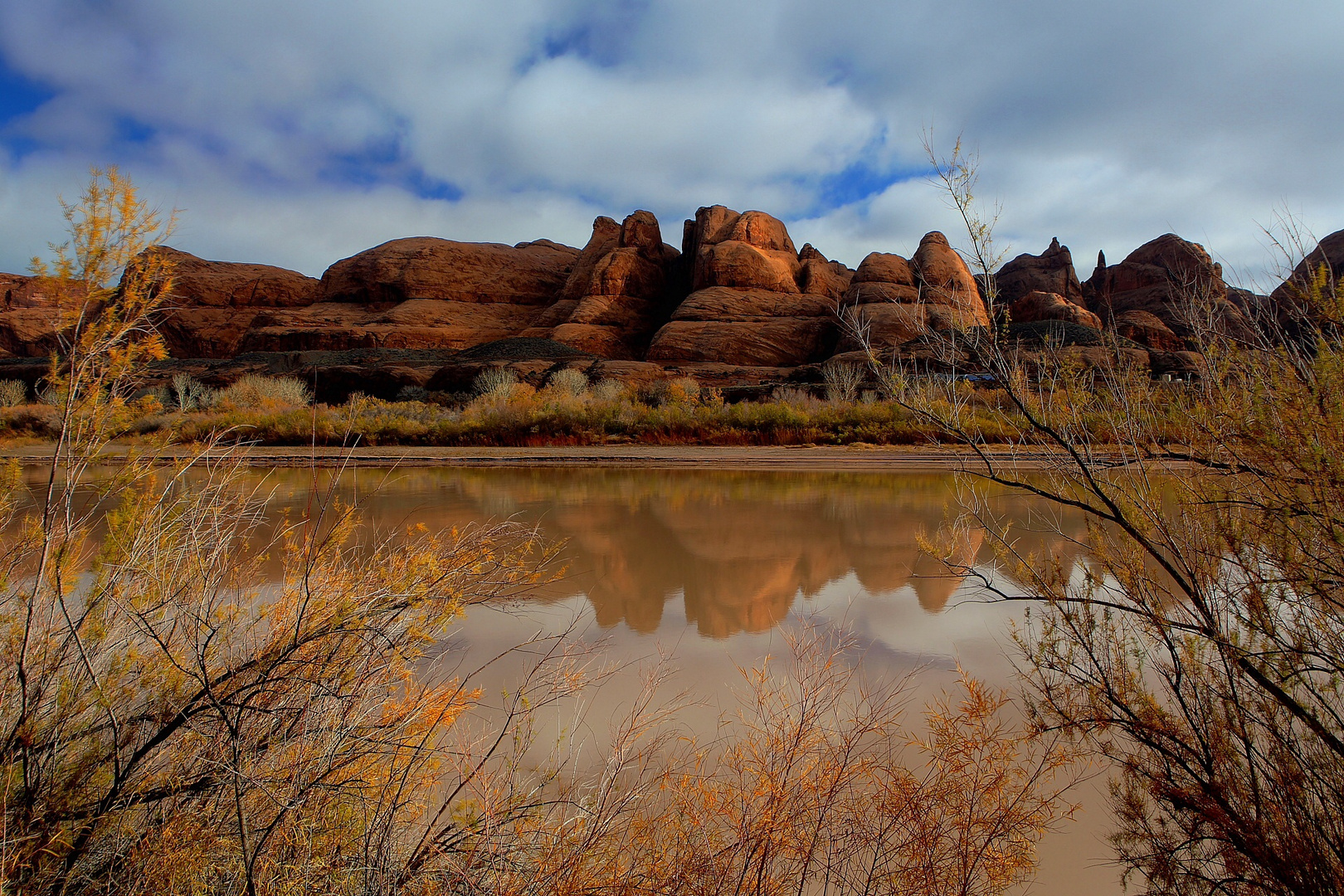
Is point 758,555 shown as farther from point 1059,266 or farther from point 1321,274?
point 1059,266

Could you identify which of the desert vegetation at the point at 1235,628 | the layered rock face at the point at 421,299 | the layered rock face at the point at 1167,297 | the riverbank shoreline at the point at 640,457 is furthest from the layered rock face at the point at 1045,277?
the desert vegetation at the point at 1235,628

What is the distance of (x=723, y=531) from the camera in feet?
A: 26.4

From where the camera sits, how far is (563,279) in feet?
216

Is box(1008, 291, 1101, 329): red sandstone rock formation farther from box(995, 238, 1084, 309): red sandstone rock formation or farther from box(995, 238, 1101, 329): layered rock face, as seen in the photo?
box(995, 238, 1084, 309): red sandstone rock formation

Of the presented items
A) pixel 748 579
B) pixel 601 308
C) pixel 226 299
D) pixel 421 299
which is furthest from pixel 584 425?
pixel 226 299

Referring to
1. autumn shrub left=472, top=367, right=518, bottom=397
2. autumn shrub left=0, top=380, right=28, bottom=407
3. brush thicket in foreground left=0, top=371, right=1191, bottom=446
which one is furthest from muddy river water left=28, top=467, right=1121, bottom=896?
autumn shrub left=0, top=380, right=28, bottom=407

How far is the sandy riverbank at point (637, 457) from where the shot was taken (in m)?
14.9

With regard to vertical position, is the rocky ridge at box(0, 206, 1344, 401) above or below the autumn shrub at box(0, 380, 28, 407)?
above

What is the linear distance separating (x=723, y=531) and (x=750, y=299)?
43.9 metres

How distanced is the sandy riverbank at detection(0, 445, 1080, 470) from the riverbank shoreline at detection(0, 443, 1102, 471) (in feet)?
0.06

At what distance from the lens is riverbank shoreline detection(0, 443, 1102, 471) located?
14711mm

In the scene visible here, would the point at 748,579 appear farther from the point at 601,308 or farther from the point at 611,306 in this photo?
the point at 611,306

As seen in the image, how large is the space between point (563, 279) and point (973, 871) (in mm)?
66901

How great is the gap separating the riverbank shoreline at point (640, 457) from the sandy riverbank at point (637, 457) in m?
0.02
